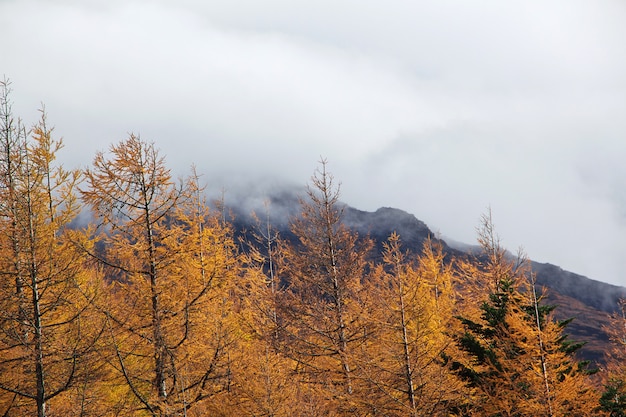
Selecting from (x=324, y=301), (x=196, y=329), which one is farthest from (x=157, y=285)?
(x=324, y=301)

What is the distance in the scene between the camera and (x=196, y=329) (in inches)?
515

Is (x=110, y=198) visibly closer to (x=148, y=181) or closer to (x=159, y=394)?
(x=148, y=181)

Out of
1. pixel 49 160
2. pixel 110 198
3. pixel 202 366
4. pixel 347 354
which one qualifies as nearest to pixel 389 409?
pixel 347 354

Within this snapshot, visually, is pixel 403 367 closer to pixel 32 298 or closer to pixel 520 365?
pixel 520 365

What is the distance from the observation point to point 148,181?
13352 millimetres

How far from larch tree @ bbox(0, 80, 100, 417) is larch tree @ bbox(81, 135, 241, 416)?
2.51 feet

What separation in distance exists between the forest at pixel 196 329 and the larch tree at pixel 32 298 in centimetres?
4

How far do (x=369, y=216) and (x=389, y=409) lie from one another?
172959mm

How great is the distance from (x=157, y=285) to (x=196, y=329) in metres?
1.31

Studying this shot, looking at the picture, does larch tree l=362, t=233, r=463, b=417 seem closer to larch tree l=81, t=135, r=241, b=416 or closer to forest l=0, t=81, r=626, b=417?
forest l=0, t=81, r=626, b=417

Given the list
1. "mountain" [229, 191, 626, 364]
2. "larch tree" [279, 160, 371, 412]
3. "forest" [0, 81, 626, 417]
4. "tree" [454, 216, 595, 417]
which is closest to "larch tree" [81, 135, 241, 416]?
"forest" [0, 81, 626, 417]

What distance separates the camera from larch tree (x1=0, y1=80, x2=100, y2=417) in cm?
1141

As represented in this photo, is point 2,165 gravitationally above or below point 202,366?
above

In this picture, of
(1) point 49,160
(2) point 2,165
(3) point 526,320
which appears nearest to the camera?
(2) point 2,165
